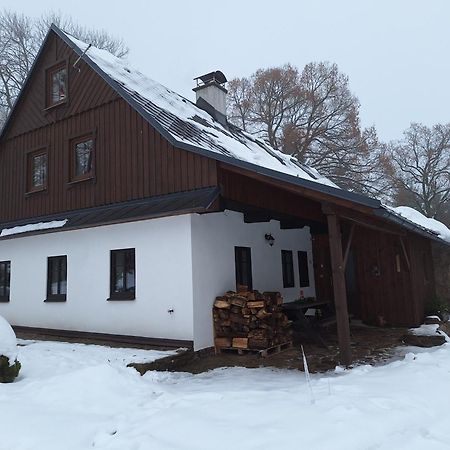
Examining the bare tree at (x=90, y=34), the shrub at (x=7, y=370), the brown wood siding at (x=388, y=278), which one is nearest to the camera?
the shrub at (x=7, y=370)

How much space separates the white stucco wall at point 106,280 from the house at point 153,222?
0.03 m

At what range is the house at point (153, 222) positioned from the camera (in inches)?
318

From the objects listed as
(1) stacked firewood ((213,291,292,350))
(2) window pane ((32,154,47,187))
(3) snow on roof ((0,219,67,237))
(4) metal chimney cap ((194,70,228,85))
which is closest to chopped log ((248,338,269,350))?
(1) stacked firewood ((213,291,292,350))

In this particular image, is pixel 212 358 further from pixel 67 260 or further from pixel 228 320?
pixel 67 260

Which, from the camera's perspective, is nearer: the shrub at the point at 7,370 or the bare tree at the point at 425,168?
the shrub at the point at 7,370

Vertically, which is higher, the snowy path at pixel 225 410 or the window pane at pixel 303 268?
the window pane at pixel 303 268

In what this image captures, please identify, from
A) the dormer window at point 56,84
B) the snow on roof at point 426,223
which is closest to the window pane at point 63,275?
the dormer window at point 56,84

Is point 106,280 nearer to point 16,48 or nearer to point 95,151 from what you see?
point 95,151

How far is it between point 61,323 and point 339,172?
1816 centimetres

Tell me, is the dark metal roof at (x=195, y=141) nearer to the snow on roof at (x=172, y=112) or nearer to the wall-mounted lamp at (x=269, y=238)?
the snow on roof at (x=172, y=112)

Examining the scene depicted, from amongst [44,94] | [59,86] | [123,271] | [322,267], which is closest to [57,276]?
[123,271]

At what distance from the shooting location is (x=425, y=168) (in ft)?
99.5

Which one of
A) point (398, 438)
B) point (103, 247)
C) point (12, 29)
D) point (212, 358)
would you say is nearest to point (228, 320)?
point (212, 358)

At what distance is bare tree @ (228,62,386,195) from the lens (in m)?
24.3
